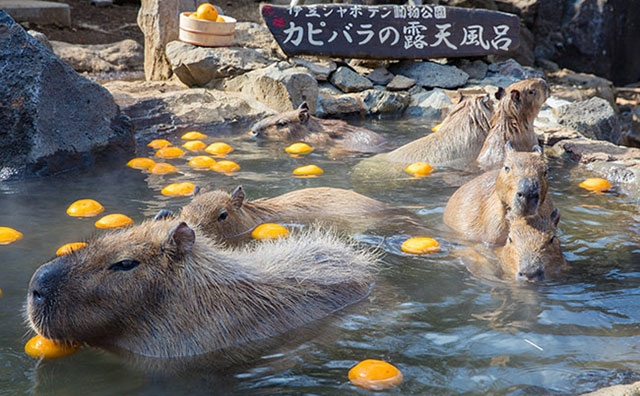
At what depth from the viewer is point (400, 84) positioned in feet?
34.2

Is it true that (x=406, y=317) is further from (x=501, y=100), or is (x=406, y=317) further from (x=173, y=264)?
(x=501, y=100)

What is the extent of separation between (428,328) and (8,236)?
2.88m

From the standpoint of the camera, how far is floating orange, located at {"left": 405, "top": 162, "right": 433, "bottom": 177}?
6809 mm

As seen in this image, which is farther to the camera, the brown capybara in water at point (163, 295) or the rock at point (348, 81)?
the rock at point (348, 81)

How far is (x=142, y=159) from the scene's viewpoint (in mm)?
6926

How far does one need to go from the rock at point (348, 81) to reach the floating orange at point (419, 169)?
11.7 ft

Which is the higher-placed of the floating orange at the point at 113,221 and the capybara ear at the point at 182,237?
the capybara ear at the point at 182,237

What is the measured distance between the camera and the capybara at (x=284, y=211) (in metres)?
4.75

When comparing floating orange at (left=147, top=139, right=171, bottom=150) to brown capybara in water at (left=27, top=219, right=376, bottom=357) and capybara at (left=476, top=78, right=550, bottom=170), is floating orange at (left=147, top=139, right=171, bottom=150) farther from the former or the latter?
brown capybara in water at (left=27, top=219, right=376, bottom=357)

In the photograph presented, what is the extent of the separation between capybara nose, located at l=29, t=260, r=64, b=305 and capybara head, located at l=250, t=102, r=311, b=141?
5.31 meters

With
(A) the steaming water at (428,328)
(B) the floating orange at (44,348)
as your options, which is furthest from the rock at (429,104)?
(B) the floating orange at (44,348)

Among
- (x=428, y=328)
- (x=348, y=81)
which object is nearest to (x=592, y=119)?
(x=348, y=81)

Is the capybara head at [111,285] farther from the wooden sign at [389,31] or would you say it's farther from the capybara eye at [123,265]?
the wooden sign at [389,31]

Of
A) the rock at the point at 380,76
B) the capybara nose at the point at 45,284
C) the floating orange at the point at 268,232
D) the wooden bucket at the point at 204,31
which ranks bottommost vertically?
the floating orange at the point at 268,232
